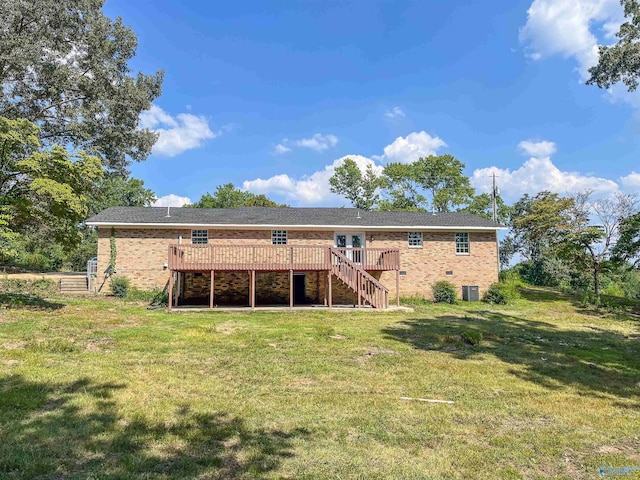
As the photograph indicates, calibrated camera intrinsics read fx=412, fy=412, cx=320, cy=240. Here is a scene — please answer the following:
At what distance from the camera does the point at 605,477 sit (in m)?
4.00

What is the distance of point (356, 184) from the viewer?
145ft

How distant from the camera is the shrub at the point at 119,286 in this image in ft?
62.0

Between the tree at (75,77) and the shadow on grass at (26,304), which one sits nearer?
the shadow on grass at (26,304)

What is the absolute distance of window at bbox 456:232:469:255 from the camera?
71.6 ft

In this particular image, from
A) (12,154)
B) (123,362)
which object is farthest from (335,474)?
(12,154)

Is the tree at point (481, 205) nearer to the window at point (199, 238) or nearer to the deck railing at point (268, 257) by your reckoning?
the deck railing at point (268, 257)

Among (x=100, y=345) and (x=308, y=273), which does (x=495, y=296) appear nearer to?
(x=308, y=273)

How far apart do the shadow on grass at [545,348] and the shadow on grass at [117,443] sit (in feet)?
18.8

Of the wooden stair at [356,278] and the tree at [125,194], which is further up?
the tree at [125,194]

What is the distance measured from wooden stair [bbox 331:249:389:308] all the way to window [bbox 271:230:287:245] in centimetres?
339

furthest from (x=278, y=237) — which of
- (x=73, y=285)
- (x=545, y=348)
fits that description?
(x=545, y=348)

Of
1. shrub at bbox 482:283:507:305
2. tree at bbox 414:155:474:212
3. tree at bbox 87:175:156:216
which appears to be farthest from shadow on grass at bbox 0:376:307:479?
tree at bbox 414:155:474:212

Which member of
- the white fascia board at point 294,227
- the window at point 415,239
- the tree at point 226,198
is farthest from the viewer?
the tree at point 226,198

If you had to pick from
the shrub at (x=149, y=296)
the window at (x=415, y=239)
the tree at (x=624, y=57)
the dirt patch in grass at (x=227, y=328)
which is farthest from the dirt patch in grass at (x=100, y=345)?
the tree at (x=624, y=57)
